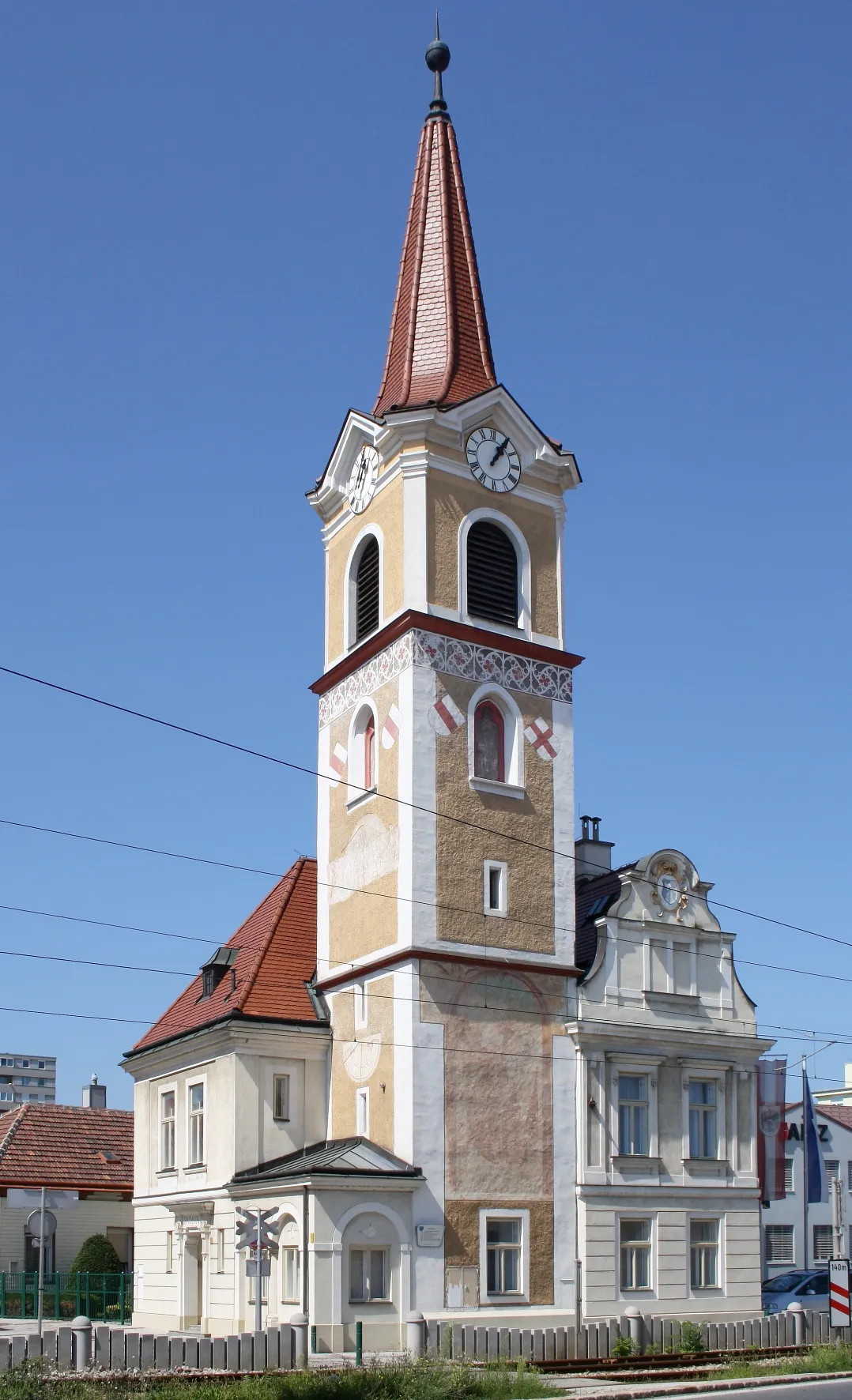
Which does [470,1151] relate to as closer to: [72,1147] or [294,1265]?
[294,1265]

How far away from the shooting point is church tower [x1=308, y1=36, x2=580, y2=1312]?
3450 centimetres

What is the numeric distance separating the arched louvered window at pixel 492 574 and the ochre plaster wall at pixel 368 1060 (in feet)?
29.6

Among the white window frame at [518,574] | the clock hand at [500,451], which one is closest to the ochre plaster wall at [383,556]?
the white window frame at [518,574]

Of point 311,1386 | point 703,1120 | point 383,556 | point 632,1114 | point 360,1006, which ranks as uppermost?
point 383,556

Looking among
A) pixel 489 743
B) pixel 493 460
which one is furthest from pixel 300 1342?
pixel 493 460

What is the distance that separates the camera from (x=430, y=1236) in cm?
3316

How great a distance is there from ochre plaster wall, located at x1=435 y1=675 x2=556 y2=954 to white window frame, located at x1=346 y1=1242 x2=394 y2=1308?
6561 millimetres

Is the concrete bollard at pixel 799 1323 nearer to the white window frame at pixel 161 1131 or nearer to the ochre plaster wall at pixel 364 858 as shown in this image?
the ochre plaster wall at pixel 364 858

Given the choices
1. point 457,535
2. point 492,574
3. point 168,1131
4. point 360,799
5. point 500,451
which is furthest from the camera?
point 168,1131

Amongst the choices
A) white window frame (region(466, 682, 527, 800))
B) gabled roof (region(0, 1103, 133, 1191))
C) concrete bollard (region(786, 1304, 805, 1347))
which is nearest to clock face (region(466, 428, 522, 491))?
white window frame (region(466, 682, 527, 800))

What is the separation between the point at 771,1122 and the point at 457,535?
55.0 feet

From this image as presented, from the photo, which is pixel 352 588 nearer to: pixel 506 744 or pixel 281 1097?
pixel 506 744

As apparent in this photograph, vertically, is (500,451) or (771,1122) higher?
(500,451)

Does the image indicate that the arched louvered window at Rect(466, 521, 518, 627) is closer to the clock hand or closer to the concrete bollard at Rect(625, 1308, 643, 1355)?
the clock hand
